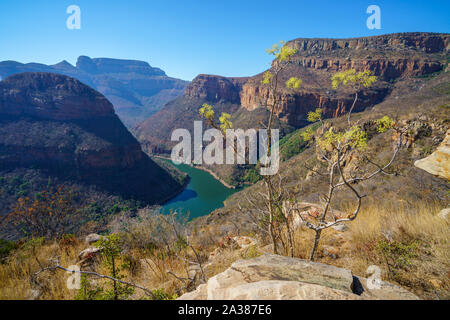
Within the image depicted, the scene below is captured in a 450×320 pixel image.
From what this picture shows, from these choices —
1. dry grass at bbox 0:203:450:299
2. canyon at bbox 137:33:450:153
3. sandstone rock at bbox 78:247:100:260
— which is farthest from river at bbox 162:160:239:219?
dry grass at bbox 0:203:450:299

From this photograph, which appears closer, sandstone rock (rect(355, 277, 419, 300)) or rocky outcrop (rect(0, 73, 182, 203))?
sandstone rock (rect(355, 277, 419, 300))

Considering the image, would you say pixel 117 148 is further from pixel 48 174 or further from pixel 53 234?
pixel 53 234

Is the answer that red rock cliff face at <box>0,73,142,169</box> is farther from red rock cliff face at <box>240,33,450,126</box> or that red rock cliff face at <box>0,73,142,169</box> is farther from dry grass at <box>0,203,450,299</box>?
dry grass at <box>0,203,450,299</box>

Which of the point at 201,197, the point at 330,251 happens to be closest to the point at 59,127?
the point at 201,197

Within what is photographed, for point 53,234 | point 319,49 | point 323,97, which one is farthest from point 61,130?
point 319,49

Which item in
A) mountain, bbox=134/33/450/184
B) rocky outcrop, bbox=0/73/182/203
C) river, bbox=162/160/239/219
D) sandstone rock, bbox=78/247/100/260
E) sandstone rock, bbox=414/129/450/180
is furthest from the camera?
mountain, bbox=134/33/450/184

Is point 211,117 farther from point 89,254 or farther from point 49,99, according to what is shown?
point 49,99

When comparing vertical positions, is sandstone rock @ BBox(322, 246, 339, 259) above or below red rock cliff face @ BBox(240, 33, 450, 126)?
below

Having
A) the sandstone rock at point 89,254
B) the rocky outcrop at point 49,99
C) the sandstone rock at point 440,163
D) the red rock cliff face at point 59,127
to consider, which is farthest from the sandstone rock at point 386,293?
the rocky outcrop at point 49,99
